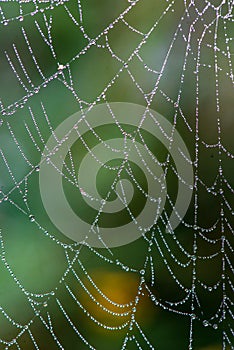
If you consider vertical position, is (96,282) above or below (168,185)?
below

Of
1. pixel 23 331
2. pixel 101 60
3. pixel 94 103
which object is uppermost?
pixel 101 60

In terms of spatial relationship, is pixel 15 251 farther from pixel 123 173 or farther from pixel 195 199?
pixel 195 199

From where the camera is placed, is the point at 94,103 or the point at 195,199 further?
the point at 195,199

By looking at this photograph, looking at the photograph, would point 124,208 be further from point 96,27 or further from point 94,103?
point 96,27

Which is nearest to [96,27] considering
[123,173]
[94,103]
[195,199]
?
[94,103]

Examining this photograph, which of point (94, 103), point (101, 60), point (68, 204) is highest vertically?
point (101, 60)

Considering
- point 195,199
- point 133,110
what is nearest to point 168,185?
point 195,199
